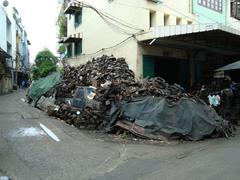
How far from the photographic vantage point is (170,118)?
1466 cm

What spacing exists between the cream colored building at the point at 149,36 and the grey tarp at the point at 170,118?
600 cm

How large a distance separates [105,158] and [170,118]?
417 cm

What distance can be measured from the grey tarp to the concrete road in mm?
681

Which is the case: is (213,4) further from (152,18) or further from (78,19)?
(78,19)

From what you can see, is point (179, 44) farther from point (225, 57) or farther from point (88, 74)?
point (225, 57)

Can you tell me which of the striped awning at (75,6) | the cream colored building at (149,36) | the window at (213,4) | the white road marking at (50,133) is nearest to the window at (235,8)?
the window at (213,4)

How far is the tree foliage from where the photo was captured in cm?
6134

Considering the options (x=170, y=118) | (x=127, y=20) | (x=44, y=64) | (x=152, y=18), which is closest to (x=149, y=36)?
(x=127, y=20)

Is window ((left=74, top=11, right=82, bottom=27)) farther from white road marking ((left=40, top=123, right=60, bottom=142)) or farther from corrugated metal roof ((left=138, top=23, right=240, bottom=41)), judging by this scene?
white road marking ((left=40, top=123, right=60, bottom=142))

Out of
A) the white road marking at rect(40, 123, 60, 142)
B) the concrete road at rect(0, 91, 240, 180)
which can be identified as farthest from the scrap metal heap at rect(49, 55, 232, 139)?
the white road marking at rect(40, 123, 60, 142)

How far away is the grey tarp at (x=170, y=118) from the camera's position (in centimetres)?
1437

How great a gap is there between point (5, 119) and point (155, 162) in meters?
10.9

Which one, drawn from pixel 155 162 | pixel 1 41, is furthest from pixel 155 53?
pixel 1 41

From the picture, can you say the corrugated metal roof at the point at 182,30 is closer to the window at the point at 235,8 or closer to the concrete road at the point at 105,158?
the concrete road at the point at 105,158
